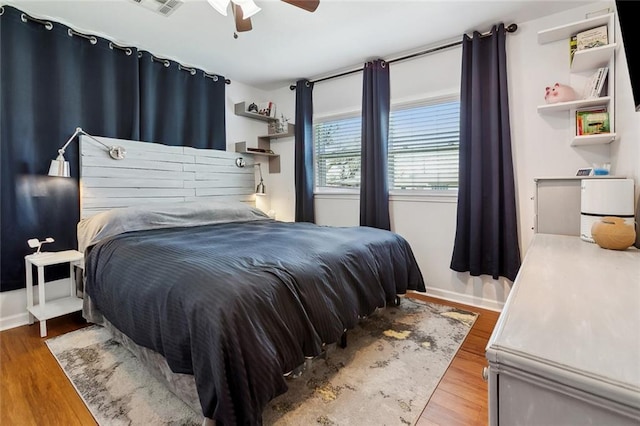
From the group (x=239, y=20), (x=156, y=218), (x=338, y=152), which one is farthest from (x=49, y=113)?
(x=338, y=152)

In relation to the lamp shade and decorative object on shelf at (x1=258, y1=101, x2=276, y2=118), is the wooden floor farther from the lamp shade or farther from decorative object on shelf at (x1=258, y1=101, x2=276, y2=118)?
decorative object on shelf at (x1=258, y1=101, x2=276, y2=118)

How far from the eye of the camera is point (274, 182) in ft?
14.4

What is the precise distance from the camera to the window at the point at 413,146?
3.04m

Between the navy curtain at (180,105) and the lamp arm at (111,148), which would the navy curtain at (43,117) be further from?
the navy curtain at (180,105)

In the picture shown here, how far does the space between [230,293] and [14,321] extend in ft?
8.14

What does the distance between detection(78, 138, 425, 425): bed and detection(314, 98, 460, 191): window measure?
40.0 inches

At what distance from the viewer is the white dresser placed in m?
0.51

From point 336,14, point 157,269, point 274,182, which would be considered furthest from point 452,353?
point 274,182

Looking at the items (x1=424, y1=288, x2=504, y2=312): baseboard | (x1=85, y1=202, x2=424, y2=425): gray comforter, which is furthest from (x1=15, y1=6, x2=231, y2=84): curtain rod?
(x1=424, y1=288, x2=504, y2=312): baseboard

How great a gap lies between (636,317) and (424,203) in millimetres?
2501

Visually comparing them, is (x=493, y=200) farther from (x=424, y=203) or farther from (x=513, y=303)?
(x=513, y=303)

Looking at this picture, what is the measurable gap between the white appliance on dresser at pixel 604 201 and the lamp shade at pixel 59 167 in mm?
3625

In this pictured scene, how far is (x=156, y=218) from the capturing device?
2.66 metres

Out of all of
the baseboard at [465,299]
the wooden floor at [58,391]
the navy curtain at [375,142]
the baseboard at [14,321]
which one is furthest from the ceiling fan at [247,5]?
the baseboard at [14,321]
